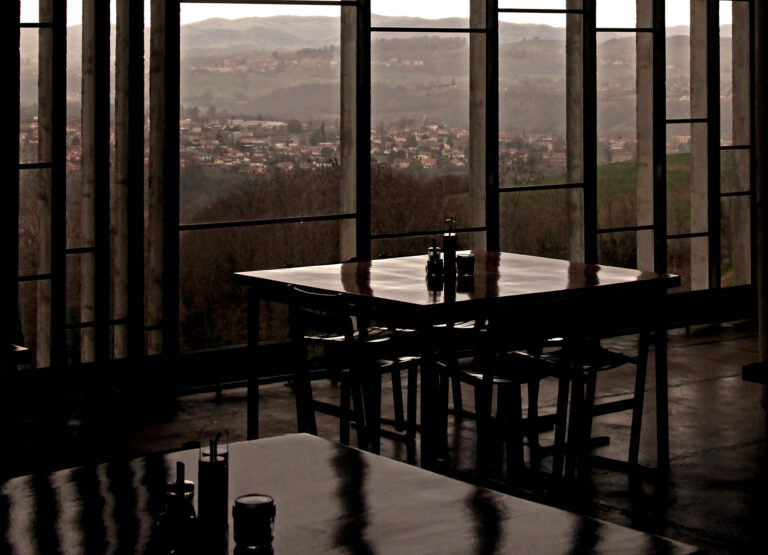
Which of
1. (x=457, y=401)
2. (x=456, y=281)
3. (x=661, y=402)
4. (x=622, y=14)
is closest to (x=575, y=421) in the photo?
(x=661, y=402)

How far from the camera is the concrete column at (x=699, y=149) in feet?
29.4

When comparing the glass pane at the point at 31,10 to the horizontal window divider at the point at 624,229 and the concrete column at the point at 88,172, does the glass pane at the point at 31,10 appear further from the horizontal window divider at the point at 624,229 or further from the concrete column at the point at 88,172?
the horizontal window divider at the point at 624,229

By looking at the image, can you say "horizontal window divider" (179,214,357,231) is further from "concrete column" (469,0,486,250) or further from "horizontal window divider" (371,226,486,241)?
"concrete column" (469,0,486,250)

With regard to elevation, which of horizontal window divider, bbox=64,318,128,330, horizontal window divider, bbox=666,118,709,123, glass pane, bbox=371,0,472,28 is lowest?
horizontal window divider, bbox=64,318,128,330

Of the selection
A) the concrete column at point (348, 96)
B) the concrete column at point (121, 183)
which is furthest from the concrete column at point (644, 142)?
the concrete column at point (121, 183)

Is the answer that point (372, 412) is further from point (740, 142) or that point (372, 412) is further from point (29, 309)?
point (740, 142)

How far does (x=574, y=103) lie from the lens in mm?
8289

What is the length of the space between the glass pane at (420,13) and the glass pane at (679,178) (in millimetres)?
1933

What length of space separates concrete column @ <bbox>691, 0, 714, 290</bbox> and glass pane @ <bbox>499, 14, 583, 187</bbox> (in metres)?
1.18

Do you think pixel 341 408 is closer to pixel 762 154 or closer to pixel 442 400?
pixel 442 400

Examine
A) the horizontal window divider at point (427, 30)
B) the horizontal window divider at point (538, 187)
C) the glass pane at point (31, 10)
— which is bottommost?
the horizontal window divider at point (538, 187)

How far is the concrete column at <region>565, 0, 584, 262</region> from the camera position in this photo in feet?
27.1

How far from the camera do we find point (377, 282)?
5289 mm

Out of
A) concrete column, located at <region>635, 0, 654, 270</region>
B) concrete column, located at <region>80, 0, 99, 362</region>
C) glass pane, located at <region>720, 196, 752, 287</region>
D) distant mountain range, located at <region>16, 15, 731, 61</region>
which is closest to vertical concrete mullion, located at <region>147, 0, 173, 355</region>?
distant mountain range, located at <region>16, 15, 731, 61</region>
